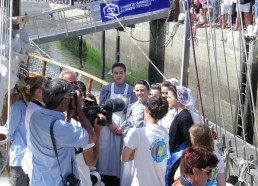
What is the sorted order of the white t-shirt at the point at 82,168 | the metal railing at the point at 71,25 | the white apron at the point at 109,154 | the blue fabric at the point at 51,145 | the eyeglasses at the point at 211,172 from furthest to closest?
the metal railing at the point at 71,25, the white apron at the point at 109,154, the white t-shirt at the point at 82,168, the blue fabric at the point at 51,145, the eyeglasses at the point at 211,172

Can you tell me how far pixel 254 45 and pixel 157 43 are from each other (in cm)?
950

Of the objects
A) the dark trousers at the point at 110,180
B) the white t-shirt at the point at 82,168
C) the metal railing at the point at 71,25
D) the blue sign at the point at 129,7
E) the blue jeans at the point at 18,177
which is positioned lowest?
the dark trousers at the point at 110,180

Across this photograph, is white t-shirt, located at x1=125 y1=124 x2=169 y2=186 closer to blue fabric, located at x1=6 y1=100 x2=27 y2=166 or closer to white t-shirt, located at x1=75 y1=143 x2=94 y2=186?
white t-shirt, located at x1=75 y1=143 x2=94 y2=186

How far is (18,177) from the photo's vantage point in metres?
4.71

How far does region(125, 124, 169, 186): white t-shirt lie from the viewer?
447 centimetres

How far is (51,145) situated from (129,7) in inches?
645

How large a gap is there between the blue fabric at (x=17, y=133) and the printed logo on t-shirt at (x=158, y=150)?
3.12ft

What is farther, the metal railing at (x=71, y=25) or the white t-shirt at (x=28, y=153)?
the metal railing at (x=71, y=25)

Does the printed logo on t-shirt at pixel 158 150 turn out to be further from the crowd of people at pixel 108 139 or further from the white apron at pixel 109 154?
the white apron at pixel 109 154

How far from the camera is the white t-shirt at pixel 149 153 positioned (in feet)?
14.7

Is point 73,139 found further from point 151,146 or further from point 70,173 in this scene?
point 151,146

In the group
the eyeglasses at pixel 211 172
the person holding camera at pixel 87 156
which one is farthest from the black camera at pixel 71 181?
the eyeglasses at pixel 211 172

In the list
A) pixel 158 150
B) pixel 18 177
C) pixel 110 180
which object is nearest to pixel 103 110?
pixel 158 150

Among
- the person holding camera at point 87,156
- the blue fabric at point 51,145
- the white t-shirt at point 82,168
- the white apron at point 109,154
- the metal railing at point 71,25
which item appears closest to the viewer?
the blue fabric at point 51,145
